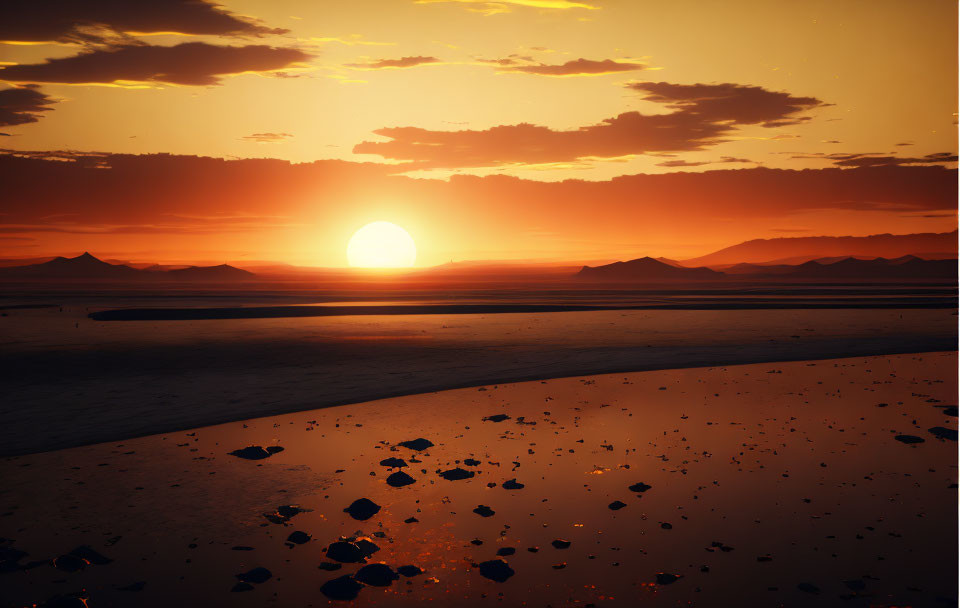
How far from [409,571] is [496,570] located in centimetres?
100

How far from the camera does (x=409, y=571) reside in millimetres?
7895

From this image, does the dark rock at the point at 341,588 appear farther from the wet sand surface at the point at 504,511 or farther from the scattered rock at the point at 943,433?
the scattered rock at the point at 943,433

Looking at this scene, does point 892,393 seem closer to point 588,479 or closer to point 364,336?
point 588,479

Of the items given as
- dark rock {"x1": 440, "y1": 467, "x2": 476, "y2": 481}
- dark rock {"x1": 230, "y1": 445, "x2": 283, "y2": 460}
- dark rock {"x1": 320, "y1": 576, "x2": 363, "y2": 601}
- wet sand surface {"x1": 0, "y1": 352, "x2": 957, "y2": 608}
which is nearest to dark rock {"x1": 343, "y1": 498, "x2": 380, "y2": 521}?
wet sand surface {"x1": 0, "y1": 352, "x2": 957, "y2": 608}

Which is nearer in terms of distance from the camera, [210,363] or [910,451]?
[910,451]

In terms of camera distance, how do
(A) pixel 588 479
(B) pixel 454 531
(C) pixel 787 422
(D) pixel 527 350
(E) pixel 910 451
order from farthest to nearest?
(D) pixel 527 350, (C) pixel 787 422, (E) pixel 910 451, (A) pixel 588 479, (B) pixel 454 531

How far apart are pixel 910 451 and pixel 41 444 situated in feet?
55.6

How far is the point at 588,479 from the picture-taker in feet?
36.7

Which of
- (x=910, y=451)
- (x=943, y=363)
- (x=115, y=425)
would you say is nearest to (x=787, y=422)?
(x=910, y=451)

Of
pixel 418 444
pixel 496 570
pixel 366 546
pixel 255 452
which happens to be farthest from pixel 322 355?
pixel 496 570

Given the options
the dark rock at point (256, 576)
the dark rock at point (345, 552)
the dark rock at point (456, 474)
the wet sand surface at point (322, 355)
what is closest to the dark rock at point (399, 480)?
the dark rock at point (456, 474)

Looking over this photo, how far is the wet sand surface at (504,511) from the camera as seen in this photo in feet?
24.8

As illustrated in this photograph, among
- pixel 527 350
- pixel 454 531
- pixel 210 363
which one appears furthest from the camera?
pixel 527 350

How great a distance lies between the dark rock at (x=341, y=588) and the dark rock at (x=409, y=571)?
53cm
